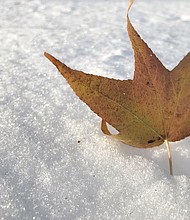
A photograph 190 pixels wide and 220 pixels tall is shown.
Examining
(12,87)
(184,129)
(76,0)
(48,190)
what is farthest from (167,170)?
(76,0)

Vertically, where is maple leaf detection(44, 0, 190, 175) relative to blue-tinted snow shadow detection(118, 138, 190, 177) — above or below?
above

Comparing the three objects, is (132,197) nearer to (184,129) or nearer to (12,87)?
(184,129)

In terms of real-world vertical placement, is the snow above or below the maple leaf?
below

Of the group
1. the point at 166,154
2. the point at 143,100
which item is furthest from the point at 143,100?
the point at 166,154

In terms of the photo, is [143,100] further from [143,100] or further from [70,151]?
[70,151]

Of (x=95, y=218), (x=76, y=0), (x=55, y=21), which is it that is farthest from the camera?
(x=76, y=0)

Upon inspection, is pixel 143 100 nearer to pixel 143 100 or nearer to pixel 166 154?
pixel 143 100
